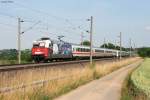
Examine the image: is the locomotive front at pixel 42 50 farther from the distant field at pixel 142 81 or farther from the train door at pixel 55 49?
the distant field at pixel 142 81

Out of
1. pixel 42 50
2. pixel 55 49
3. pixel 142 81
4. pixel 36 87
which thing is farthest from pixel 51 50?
pixel 36 87

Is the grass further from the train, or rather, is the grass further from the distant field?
the train

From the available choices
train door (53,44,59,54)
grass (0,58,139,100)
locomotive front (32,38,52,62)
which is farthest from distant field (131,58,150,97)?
train door (53,44,59,54)

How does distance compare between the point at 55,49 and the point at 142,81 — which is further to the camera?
the point at 55,49

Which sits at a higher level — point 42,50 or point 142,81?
point 42,50

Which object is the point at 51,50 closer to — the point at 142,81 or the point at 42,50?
the point at 42,50

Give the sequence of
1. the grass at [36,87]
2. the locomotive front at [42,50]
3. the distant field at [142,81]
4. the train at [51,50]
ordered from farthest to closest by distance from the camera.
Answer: the train at [51,50]
the locomotive front at [42,50]
the grass at [36,87]
the distant field at [142,81]

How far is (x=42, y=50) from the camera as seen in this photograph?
4966cm

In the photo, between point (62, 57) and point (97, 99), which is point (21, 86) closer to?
point (97, 99)

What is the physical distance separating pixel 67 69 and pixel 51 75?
6581 mm

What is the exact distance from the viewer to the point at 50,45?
50938mm

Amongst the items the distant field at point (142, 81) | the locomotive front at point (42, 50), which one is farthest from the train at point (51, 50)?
the distant field at point (142, 81)

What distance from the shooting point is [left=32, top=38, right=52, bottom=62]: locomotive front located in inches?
1956

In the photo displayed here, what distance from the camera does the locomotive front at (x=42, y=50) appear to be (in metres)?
49.7
